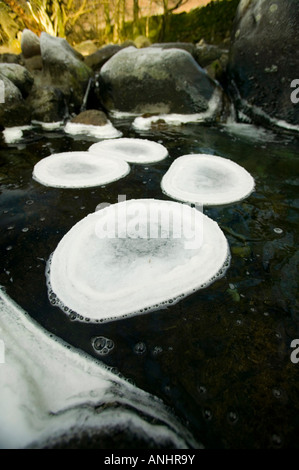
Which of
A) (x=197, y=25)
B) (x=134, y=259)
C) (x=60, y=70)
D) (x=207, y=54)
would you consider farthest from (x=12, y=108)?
(x=197, y=25)

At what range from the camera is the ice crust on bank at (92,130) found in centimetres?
411

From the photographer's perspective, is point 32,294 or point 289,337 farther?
point 32,294

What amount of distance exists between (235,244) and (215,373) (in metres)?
1.00

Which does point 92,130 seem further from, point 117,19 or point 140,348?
point 117,19

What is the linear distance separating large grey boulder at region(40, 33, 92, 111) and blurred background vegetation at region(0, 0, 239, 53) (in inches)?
144

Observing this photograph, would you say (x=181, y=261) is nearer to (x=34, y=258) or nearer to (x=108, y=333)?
(x=108, y=333)

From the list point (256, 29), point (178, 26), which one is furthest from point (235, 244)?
point (178, 26)

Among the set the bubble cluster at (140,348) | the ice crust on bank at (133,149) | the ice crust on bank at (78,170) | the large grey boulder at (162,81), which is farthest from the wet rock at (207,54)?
the bubble cluster at (140,348)

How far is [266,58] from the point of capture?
419 centimetres

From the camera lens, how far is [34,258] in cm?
175

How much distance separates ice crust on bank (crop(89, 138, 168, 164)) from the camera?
3219 mm

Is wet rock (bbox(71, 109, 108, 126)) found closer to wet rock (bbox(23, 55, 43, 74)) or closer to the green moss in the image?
wet rock (bbox(23, 55, 43, 74))

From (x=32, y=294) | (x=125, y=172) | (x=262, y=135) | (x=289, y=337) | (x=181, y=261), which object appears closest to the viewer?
(x=289, y=337)

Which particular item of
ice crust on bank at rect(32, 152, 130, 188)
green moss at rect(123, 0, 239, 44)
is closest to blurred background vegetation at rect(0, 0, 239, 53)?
green moss at rect(123, 0, 239, 44)
